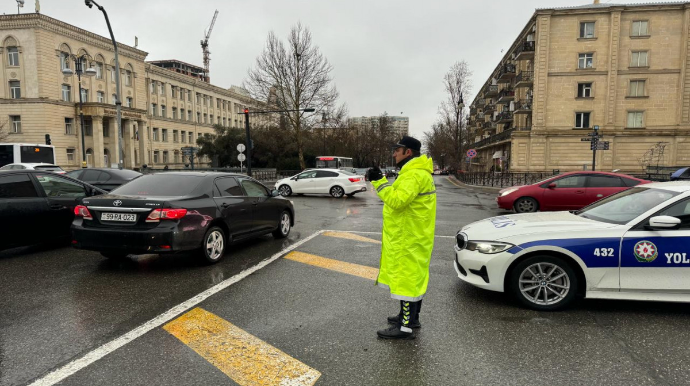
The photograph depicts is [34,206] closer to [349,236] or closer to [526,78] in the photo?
[349,236]

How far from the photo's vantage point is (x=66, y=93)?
5359 cm

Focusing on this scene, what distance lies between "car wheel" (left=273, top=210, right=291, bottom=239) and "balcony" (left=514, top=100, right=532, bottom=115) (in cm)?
3842

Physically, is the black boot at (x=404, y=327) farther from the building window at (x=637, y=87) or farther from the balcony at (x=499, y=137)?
the building window at (x=637, y=87)

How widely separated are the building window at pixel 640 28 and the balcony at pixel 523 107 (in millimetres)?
10366

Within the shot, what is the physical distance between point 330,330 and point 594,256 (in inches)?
107

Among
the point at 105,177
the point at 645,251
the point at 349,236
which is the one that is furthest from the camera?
the point at 105,177

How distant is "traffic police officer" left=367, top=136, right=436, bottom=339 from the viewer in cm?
345

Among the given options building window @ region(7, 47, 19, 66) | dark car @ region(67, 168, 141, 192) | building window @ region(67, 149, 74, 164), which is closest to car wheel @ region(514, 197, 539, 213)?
dark car @ region(67, 168, 141, 192)

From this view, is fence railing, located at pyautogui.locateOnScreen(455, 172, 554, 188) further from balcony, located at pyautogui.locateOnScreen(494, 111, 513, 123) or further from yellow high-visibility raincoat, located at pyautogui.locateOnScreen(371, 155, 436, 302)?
yellow high-visibility raincoat, located at pyautogui.locateOnScreen(371, 155, 436, 302)

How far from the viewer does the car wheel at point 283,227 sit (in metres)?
8.33

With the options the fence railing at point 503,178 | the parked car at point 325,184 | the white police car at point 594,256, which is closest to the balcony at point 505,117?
the fence railing at point 503,178

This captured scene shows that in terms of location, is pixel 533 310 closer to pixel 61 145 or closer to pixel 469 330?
pixel 469 330

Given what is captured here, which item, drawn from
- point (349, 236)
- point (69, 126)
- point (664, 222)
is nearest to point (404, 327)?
point (664, 222)

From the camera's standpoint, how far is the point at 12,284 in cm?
522
